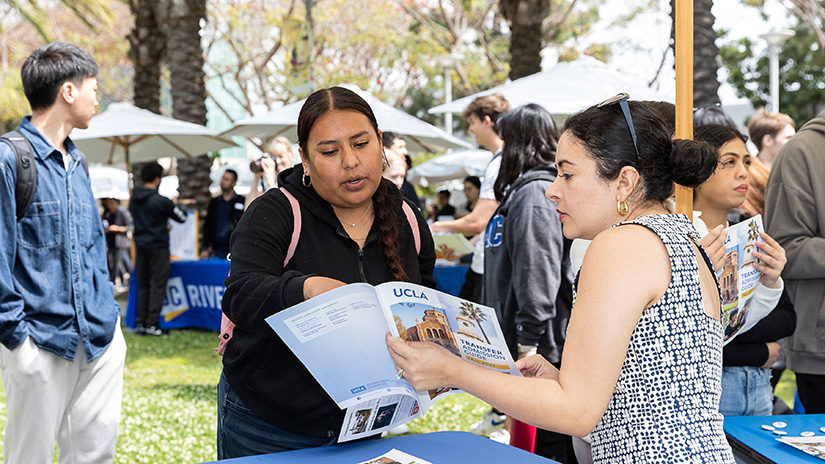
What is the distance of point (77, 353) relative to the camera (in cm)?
305

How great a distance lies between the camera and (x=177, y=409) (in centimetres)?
583

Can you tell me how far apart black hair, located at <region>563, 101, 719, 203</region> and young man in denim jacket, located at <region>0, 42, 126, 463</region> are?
218cm

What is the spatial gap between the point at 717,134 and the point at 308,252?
6.24 feet

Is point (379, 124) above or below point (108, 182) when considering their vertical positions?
above

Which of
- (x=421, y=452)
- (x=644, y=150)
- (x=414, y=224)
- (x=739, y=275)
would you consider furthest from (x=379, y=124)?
(x=644, y=150)

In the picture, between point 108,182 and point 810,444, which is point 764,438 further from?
point 108,182

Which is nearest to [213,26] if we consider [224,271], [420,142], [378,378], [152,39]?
[152,39]

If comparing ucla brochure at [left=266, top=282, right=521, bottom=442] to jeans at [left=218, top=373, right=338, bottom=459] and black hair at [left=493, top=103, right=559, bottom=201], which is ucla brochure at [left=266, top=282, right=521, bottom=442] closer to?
jeans at [left=218, top=373, right=338, bottom=459]

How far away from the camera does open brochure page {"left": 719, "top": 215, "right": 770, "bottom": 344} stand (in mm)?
2379

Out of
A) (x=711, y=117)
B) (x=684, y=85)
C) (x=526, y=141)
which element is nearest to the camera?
(x=684, y=85)

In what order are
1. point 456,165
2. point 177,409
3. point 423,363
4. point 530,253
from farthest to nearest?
point 456,165 < point 177,409 < point 530,253 < point 423,363

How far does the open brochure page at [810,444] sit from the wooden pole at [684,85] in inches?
29.8

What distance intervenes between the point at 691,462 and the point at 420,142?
9.56 meters

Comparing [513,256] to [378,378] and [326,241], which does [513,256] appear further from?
[378,378]
